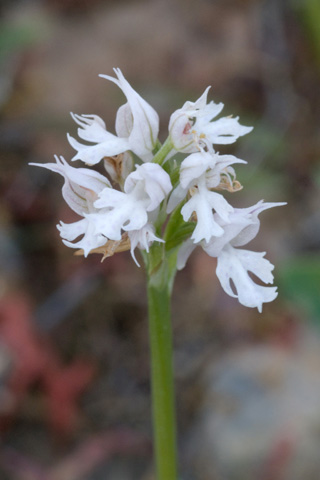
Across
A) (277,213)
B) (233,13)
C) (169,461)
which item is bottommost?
(169,461)

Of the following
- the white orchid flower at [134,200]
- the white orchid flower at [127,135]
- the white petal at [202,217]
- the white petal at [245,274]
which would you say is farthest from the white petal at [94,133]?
the white petal at [245,274]

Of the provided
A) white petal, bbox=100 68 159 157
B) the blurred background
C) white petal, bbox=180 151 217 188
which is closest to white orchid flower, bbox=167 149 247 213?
white petal, bbox=180 151 217 188

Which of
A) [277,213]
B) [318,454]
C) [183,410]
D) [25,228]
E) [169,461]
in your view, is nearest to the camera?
[169,461]

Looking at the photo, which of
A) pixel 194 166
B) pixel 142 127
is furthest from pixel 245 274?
pixel 142 127

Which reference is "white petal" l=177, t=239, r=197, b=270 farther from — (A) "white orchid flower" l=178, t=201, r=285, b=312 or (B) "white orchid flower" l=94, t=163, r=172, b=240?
(B) "white orchid flower" l=94, t=163, r=172, b=240

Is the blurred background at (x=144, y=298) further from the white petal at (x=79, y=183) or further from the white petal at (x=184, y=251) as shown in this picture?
the white petal at (x=79, y=183)

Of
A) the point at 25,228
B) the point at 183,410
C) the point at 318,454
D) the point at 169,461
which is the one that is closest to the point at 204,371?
the point at 183,410

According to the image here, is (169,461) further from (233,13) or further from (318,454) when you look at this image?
(233,13)
